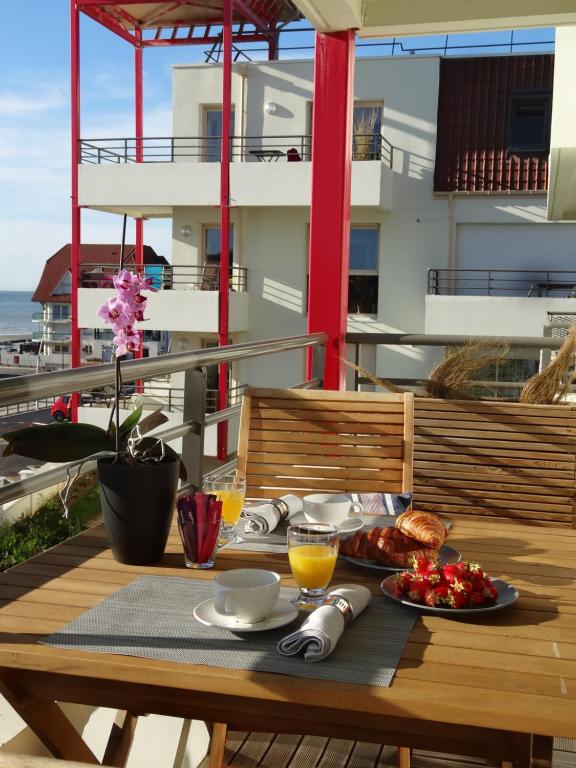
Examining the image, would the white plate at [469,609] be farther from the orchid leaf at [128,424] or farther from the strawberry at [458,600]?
the orchid leaf at [128,424]

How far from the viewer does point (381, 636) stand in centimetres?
109

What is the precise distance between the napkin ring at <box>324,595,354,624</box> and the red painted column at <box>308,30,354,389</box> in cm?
305

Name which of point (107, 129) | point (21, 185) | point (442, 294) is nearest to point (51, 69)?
point (21, 185)

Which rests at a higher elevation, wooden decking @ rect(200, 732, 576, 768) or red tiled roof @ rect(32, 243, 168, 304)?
red tiled roof @ rect(32, 243, 168, 304)

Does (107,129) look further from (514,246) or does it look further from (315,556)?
(315,556)

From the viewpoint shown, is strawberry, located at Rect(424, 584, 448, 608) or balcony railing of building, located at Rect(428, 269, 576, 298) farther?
balcony railing of building, located at Rect(428, 269, 576, 298)

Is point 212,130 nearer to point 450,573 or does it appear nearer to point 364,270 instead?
point 364,270

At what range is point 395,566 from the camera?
1.36 meters

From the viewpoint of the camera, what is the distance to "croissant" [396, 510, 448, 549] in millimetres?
1398

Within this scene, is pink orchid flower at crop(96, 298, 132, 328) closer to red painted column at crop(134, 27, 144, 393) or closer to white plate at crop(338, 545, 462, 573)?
white plate at crop(338, 545, 462, 573)

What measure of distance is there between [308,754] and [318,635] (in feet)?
3.46

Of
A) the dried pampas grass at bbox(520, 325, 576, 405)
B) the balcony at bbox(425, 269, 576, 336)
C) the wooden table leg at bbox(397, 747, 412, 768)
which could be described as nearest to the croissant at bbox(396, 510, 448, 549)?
the wooden table leg at bbox(397, 747, 412, 768)

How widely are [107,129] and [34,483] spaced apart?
2084 inches

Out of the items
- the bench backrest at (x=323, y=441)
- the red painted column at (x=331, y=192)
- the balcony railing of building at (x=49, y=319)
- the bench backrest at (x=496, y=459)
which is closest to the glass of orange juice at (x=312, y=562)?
the bench backrest at (x=323, y=441)
